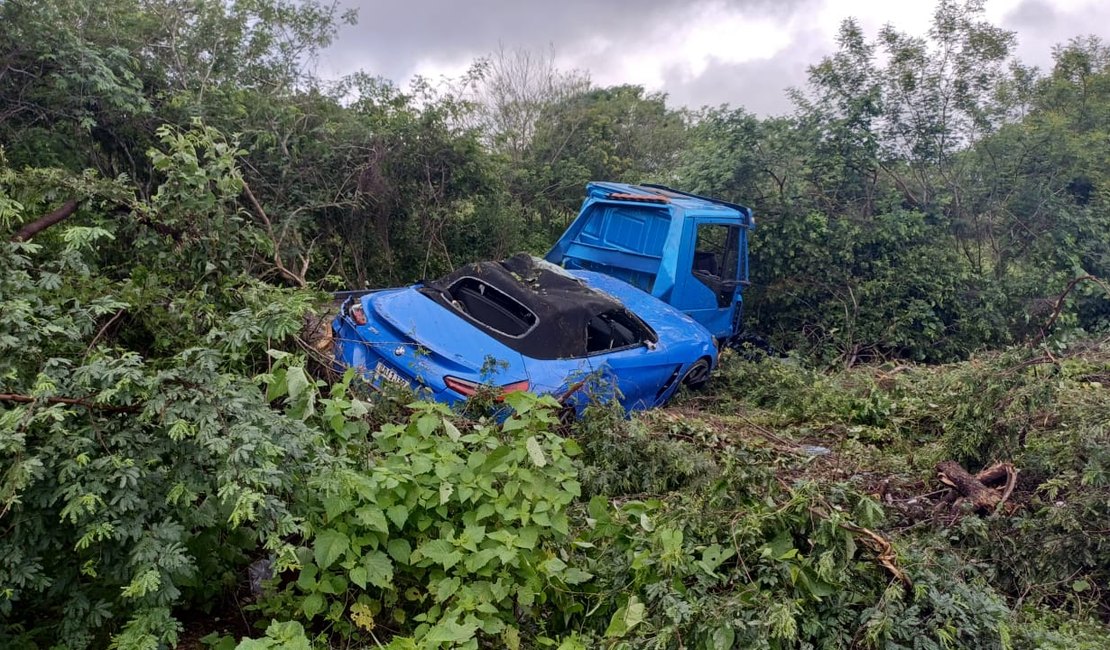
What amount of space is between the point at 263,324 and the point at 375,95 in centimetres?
696

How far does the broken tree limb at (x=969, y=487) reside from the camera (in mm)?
4293

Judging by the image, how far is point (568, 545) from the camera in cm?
336

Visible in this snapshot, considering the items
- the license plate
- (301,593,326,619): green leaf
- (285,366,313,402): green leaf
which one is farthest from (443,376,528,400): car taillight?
(301,593,326,619): green leaf

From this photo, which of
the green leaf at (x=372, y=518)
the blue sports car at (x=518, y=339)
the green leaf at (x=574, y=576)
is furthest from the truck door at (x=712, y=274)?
the green leaf at (x=372, y=518)

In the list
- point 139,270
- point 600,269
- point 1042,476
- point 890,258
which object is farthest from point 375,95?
point 1042,476

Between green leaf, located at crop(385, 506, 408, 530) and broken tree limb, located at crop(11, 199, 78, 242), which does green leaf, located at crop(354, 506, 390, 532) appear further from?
broken tree limb, located at crop(11, 199, 78, 242)

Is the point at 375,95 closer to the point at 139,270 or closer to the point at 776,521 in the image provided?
the point at 139,270

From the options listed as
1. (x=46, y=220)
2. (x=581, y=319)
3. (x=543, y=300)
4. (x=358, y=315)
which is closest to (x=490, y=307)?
(x=543, y=300)

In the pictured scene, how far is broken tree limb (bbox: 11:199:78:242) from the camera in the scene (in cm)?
345

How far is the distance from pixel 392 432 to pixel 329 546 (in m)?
0.60

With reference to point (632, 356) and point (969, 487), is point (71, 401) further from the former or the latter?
point (969, 487)

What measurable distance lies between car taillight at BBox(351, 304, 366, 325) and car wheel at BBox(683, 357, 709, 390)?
2.86 meters

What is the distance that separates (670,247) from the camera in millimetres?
7691

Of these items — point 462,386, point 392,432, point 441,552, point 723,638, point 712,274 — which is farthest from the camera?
point 712,274
